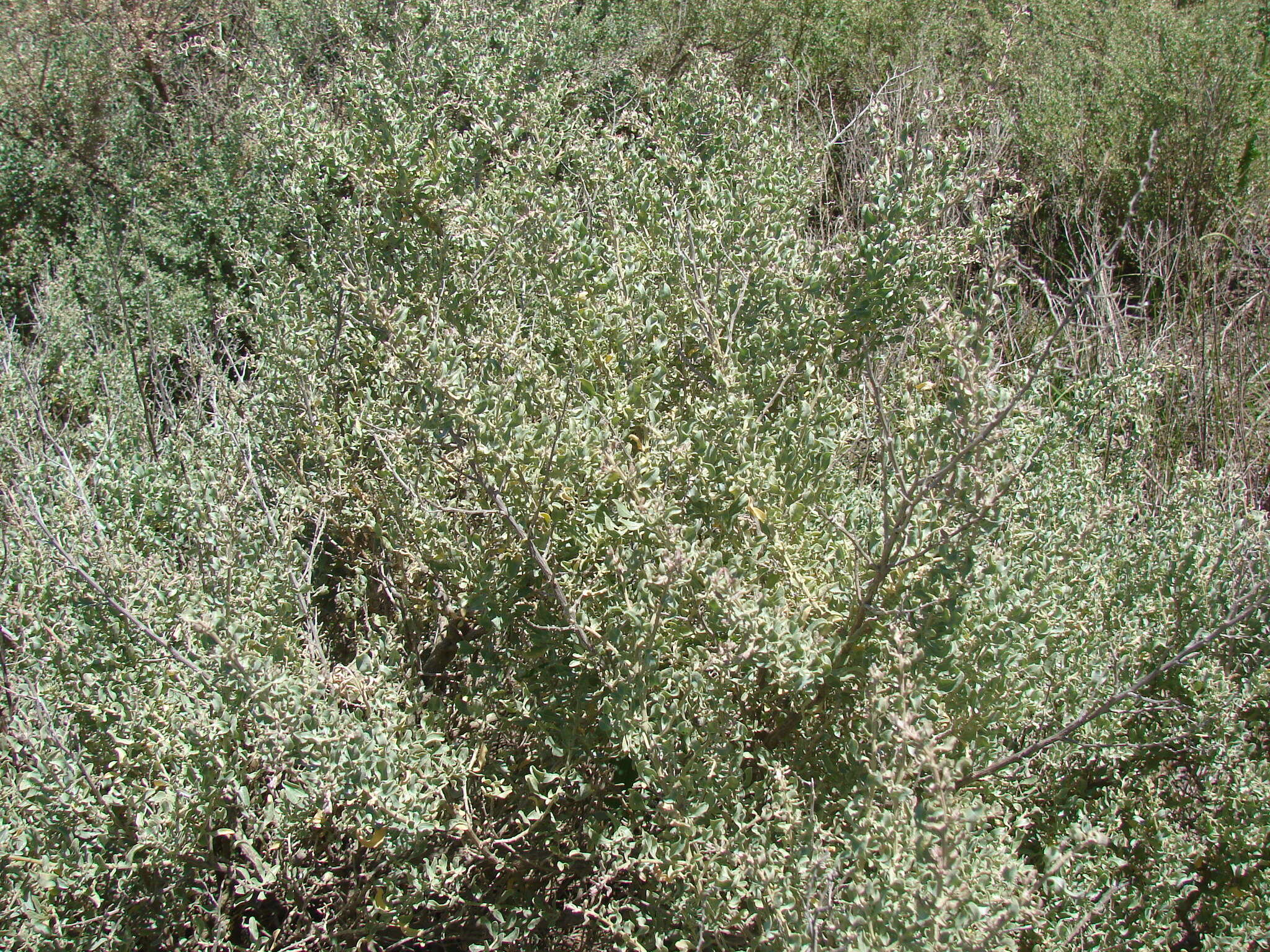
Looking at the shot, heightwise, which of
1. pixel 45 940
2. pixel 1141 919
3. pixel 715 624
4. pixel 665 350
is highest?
→ pixel 665 350

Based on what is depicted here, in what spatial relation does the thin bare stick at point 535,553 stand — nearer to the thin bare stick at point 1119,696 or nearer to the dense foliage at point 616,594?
the dense foliage at point 616,594

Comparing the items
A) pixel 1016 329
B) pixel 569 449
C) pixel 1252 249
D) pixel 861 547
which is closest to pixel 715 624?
pixel 861 547

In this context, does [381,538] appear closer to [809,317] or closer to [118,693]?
[118,693]

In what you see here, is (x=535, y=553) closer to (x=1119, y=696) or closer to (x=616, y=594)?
(x=616, y=594)

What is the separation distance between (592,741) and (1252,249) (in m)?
4.54

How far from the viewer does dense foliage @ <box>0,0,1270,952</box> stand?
5.46 feet

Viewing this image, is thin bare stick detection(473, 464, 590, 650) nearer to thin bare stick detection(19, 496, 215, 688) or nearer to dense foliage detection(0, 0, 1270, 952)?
dense foliage detection(0, 0, 1270, 952)

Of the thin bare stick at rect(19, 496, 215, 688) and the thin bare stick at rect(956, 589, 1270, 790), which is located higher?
the thin bare stick at rect(19, 496, 215, 688)

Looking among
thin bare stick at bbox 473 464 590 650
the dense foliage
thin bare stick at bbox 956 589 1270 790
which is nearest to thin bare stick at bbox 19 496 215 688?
the dense foliage

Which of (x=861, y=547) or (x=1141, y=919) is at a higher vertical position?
(x=861, y=547)

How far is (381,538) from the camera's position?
2.30m

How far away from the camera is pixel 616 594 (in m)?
1.79

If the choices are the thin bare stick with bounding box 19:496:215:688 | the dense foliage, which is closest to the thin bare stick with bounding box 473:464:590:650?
the dense foliage

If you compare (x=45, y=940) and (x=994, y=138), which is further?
(x=994, y=138)
